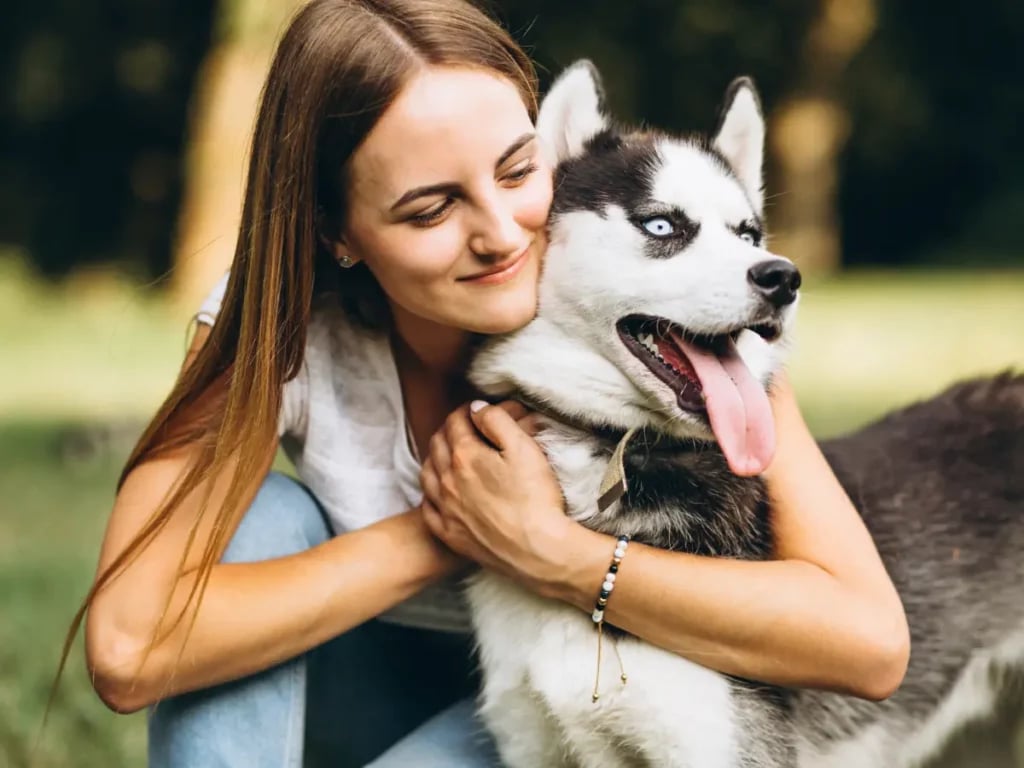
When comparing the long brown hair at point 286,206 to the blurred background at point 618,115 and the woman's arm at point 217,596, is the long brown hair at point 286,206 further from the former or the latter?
the blurred background at point 618,115

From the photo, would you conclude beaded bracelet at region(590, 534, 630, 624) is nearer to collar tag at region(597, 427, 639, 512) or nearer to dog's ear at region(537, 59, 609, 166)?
collar tag at region(597, 427, 639, 512)

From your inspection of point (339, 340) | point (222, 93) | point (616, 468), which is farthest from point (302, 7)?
point (222, 93)

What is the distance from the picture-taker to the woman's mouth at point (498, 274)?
79.2 inches

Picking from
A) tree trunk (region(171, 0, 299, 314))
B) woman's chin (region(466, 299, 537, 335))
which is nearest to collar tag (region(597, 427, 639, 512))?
woman's chin (region(466, 299, 537, 335))

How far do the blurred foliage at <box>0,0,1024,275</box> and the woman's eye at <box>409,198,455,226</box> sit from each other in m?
10.2

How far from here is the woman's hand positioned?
2000 millimetres

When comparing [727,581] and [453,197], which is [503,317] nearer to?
[453,197]

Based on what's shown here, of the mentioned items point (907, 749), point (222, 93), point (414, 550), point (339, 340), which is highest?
point (339, 340)

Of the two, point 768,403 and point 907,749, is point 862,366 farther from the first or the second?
point 768,403

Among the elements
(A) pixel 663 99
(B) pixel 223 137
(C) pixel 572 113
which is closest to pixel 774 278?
(C) pixel 572 113

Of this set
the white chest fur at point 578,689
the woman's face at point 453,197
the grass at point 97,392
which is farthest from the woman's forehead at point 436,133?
the grass at point 97,392

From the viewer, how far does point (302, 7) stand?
210 cm

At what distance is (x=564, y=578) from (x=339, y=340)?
67 centimetres

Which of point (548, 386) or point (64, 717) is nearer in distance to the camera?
point (548, 386)
